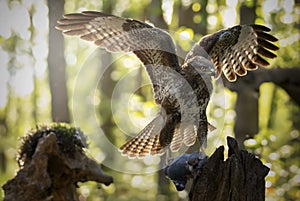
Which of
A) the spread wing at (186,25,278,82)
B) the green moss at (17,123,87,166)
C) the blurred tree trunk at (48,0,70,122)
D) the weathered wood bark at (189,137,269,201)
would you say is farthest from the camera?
the blurred tree trunk at (48,0,70,122)

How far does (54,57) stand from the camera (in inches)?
385

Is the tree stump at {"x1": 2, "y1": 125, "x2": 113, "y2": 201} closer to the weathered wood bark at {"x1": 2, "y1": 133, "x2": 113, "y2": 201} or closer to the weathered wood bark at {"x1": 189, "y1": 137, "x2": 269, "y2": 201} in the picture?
the weathered wood bark at {"x1": 2, "y1": 133, "x2": 113, "y2": 201}

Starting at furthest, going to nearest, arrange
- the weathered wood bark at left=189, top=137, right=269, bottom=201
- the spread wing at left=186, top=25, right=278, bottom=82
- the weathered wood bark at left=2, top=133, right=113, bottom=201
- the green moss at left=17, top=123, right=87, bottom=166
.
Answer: the spread wing at left=186, top=25, right=278, bottom=82 → the green moss at left=17, top=123, right=87, bottom=166 → the weathered wood bark at left=2, top=133, right=113, bottom=201 → the weathered wood bark at left=189, top=137, right=269, bottom=201

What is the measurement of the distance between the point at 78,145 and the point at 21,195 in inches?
33.6

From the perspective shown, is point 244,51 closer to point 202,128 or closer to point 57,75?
point 202,128

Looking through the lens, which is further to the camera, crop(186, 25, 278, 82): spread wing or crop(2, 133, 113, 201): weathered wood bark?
crop(186, 25, 278, 82): spread wing

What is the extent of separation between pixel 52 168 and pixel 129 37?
5.43 feet

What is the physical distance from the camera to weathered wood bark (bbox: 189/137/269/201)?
4.70 metres

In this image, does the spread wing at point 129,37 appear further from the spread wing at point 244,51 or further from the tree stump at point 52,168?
the tree stump at point 52,168

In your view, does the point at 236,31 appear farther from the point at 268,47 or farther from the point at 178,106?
the point at 178,106

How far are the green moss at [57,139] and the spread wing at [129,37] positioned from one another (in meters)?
1.00

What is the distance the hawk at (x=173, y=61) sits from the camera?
5762 mm

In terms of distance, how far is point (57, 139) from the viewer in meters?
6.05

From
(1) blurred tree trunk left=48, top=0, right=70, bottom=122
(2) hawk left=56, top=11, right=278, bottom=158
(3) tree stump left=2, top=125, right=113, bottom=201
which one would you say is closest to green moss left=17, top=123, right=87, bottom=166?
(3) tree stump left=2, top=125, right=113, bottom=201
